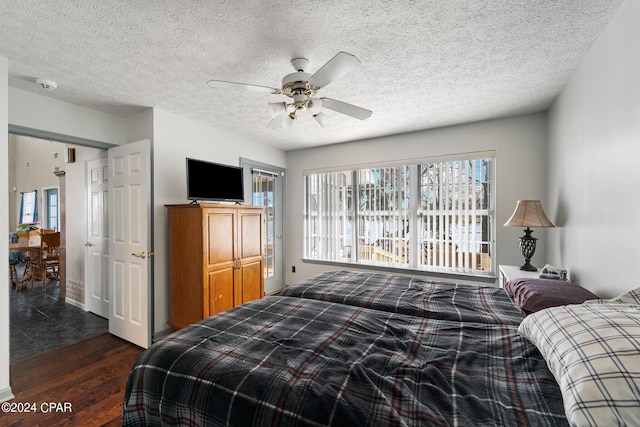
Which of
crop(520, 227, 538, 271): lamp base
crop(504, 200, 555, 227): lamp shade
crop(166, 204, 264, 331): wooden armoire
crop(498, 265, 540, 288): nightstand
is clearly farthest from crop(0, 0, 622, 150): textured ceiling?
crop(498, 265, 540, 288): nightstand

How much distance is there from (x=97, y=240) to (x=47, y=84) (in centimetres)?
196

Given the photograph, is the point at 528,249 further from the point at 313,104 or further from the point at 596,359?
the point at 313,104

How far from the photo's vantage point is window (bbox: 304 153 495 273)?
346 centimetres

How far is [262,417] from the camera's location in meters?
0.91

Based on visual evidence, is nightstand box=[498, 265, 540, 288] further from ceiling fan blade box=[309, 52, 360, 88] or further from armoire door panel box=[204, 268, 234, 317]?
armoire door panel box=[204, 268, 234, 317]

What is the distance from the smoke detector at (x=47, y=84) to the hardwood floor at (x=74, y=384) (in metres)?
2.41

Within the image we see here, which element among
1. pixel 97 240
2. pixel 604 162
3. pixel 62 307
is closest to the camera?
pixel 604 162

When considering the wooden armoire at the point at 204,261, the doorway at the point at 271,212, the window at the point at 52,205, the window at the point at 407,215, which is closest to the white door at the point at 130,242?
the wooden armoire at the point at 204,261

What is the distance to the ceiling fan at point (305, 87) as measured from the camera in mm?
1571

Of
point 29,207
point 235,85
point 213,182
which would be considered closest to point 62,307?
point 213,182

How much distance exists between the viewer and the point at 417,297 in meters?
1.99

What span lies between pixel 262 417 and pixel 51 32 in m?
2.42

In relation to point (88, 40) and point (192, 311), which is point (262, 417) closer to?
point (192, 311)

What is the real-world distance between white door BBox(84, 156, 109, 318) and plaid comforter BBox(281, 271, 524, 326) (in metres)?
2.75
